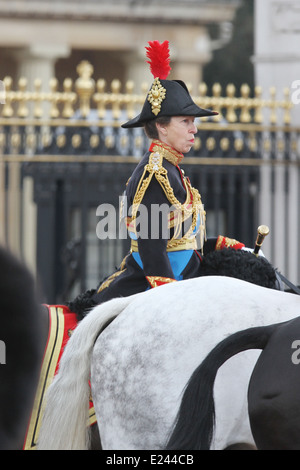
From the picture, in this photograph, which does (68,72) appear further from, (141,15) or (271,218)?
(271,218)

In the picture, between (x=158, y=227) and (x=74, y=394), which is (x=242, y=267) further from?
(x=74, y=394)

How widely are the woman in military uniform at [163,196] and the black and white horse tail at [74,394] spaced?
453 millimetres

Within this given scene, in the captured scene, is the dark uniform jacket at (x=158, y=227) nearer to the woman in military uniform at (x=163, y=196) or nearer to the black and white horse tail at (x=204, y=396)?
the woman in military uniform at (x=163, y=196)

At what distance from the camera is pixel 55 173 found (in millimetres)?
8453

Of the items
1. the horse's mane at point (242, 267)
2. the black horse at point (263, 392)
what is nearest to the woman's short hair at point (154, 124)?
the horse's mane at point (242, 267)

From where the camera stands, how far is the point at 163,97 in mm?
3762

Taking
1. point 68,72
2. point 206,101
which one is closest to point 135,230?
point 206,101

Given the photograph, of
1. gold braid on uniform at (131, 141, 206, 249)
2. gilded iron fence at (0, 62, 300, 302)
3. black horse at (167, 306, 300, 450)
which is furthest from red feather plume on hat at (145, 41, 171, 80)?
gilded iron fence at (0, 62, 300, 302)

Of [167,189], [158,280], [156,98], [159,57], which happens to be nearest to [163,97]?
[156,98]

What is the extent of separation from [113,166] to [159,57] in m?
4.58

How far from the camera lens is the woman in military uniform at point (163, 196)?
3.72m

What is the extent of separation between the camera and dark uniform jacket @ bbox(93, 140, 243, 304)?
3643 millimetres
